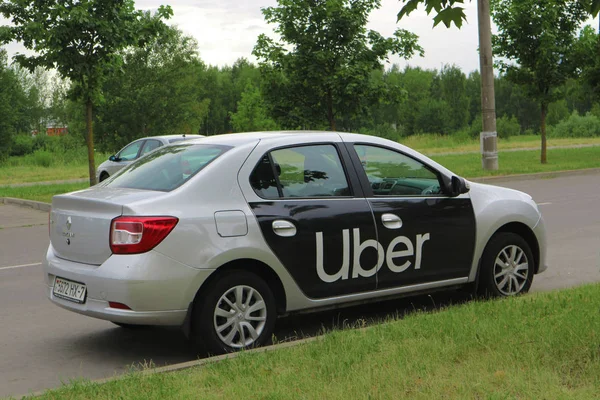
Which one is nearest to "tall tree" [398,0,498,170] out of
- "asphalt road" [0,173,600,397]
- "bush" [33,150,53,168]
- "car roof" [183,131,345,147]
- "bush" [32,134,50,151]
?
"asphalt road" [0,173,600,397]

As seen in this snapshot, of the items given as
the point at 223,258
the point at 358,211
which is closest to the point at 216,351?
the point at 223,258

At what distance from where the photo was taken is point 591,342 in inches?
209

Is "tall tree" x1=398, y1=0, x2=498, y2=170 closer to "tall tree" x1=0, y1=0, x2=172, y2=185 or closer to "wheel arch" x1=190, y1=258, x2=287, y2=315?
"tall tree" x1=0, y1=0, x2=172, y2=185

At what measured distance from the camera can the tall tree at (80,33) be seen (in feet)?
63.6

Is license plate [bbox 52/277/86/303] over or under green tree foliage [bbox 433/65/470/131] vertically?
under

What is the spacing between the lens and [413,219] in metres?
6.82

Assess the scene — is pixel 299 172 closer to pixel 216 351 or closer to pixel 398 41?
pixel 216 351

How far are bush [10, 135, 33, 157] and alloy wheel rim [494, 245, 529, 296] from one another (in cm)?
5953

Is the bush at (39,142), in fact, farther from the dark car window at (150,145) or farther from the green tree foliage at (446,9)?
the green tree foliage at (446,9)

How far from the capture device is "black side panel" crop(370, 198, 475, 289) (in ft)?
21.9

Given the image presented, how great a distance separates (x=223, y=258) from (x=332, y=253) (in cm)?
92

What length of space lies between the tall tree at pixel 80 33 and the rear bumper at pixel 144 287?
14459mm

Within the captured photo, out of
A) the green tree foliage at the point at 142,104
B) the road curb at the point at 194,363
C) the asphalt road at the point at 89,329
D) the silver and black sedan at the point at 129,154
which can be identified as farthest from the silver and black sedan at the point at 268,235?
the green tree foliage at the point at 142,104

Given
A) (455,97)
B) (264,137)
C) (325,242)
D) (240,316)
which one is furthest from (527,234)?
(455,97)
